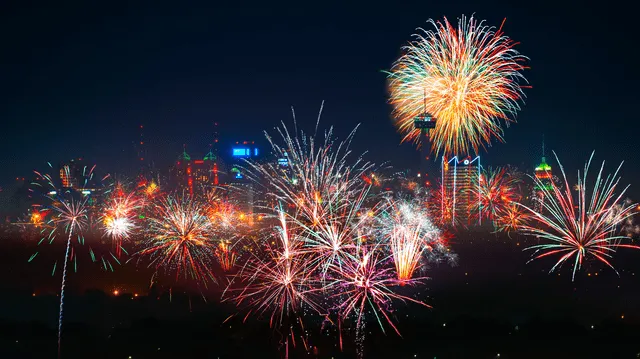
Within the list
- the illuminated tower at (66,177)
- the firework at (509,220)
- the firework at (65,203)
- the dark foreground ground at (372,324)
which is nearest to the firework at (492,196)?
the firework at (509,220)

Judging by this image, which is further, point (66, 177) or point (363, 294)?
point (66, 177)

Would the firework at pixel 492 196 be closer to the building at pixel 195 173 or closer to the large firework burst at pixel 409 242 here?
the large firework burst at pixel 409 242

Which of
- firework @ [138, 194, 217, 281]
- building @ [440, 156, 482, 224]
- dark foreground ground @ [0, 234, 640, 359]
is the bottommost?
dark foreground ground @ [0, 234, 640, 359]

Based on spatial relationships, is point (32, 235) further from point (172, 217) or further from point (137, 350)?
point (137, 350)

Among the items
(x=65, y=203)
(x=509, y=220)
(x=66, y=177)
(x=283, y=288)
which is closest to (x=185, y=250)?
(x=283, y=288)

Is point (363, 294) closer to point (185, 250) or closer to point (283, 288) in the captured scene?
point (283, 288)

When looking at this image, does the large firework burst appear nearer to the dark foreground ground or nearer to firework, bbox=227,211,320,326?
the dark foreground ground

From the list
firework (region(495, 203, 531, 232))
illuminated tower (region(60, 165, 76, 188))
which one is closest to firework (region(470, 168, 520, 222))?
firework (region(495, 203, 531, 232))

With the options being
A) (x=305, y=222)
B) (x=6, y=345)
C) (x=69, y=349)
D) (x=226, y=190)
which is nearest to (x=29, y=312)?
(x=6, y=345)
